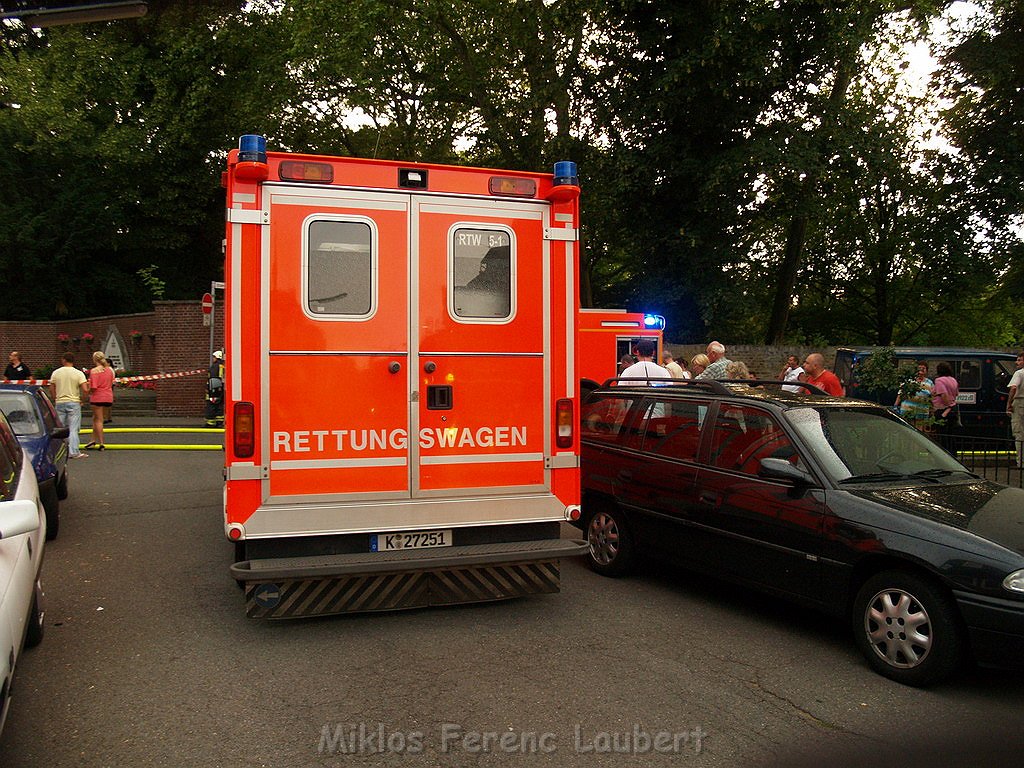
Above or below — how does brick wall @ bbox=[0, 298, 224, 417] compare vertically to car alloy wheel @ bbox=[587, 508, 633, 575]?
above

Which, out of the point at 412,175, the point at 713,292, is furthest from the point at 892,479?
the point at 713,292

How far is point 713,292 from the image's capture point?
64.8ft

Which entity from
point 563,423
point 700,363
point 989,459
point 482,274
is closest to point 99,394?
point 700,363

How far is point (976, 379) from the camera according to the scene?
17047 mm

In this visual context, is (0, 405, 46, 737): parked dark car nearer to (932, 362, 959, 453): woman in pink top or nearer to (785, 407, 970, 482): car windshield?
(785, 407, 970, 482): car windshield

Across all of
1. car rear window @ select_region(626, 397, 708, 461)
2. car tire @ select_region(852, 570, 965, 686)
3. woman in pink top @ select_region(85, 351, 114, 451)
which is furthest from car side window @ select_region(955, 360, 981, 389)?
woman in pink top @ select_region(85, 351, 114, 451)

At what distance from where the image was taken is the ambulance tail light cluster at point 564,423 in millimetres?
5844

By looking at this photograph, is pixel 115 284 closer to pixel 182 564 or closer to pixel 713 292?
pixel 713 292

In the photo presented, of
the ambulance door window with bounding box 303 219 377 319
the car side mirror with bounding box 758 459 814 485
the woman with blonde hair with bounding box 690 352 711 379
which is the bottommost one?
the car side mirror with bounding box 758 459 814 485

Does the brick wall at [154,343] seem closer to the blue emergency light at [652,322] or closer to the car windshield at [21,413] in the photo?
the blue emergency light at [652,322]

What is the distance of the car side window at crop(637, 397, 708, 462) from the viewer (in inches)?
A: 252

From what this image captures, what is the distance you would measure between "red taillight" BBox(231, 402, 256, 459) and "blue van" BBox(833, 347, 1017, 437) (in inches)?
554

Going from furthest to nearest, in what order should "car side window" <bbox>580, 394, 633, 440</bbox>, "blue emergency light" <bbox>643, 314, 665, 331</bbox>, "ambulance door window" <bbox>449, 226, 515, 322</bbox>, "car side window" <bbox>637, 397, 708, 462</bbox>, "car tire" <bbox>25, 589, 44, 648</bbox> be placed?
"blue emergency light" <bbox>643, 314, 665, 331</bbox>, "car side window" <bbox>580, 394, 633, 440</bbox>, "car side window" <bbox>637, 397, 708, 462</bbox>, "ambulance door window" <bbox>449, 226, 515, 322</bbox>, "car tire" <bbox>25, 589, 44, 648</bbox>

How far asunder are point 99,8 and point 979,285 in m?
22.9
